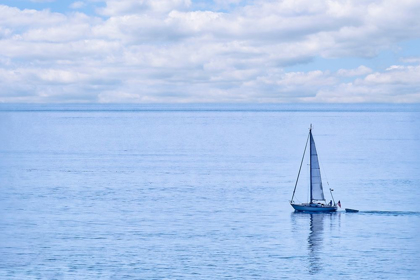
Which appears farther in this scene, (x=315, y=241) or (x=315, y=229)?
(x=315, y=229)

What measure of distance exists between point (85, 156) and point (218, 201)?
76984 mm

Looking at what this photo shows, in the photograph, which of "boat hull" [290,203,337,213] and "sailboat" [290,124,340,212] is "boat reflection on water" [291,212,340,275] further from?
"sailboat" [290,124,340,212]

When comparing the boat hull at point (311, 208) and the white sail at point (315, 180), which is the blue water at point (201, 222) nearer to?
the boat hull at point (311, 208)

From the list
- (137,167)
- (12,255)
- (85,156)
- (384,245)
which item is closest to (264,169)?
(137,167)

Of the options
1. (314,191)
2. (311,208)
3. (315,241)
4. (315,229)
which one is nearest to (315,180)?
(314,191)

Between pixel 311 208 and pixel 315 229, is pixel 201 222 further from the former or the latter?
pixel 311 208

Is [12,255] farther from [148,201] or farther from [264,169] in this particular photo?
[264,169]

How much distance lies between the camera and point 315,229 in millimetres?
75625

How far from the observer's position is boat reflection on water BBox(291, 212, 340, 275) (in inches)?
2404

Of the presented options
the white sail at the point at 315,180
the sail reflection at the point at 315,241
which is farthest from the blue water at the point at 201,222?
the white sail at the point at 315,180

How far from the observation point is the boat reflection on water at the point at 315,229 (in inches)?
2404

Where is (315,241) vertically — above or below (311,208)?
below

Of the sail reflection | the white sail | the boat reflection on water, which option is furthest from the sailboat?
the sail reflection

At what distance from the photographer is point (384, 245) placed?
219ft
